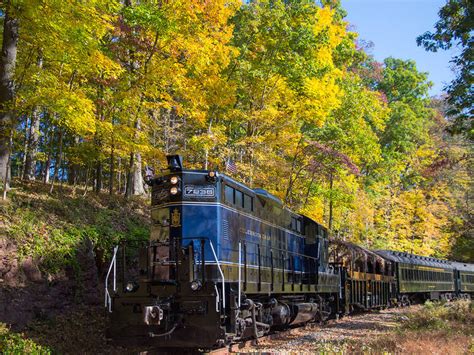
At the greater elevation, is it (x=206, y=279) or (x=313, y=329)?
(x=206, y=279)

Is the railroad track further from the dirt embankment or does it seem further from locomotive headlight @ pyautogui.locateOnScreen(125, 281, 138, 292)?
locomotive headlight @ pyautogui.locateOnScreen(125, 281, 138, 292)

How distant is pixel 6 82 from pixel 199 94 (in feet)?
21.1

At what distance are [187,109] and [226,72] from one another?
16.0 ft

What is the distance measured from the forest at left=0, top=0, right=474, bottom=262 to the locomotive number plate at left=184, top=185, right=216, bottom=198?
1556 mm

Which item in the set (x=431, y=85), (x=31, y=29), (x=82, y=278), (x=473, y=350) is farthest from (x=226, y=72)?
(x=431, y=85)

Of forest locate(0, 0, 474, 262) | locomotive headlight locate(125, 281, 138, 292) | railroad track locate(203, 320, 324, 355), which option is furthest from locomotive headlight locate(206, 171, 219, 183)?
railroad track locate(203, 320, 324, 355)

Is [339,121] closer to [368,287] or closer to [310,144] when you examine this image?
[310,144]

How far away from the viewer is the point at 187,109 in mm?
15828

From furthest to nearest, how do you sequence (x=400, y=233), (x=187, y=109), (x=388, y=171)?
1. (x=400, y=233)
2. (x=388, y=171)
3. (x=187, y=109)

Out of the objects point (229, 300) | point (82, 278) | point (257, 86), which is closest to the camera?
point (229, 300)

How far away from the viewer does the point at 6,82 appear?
12.3 m

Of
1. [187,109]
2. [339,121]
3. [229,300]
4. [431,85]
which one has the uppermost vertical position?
[431,85]

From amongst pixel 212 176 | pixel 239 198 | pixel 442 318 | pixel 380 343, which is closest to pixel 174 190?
pixel 212 176

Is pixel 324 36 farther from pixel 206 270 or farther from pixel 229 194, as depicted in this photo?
pixel 206 270
